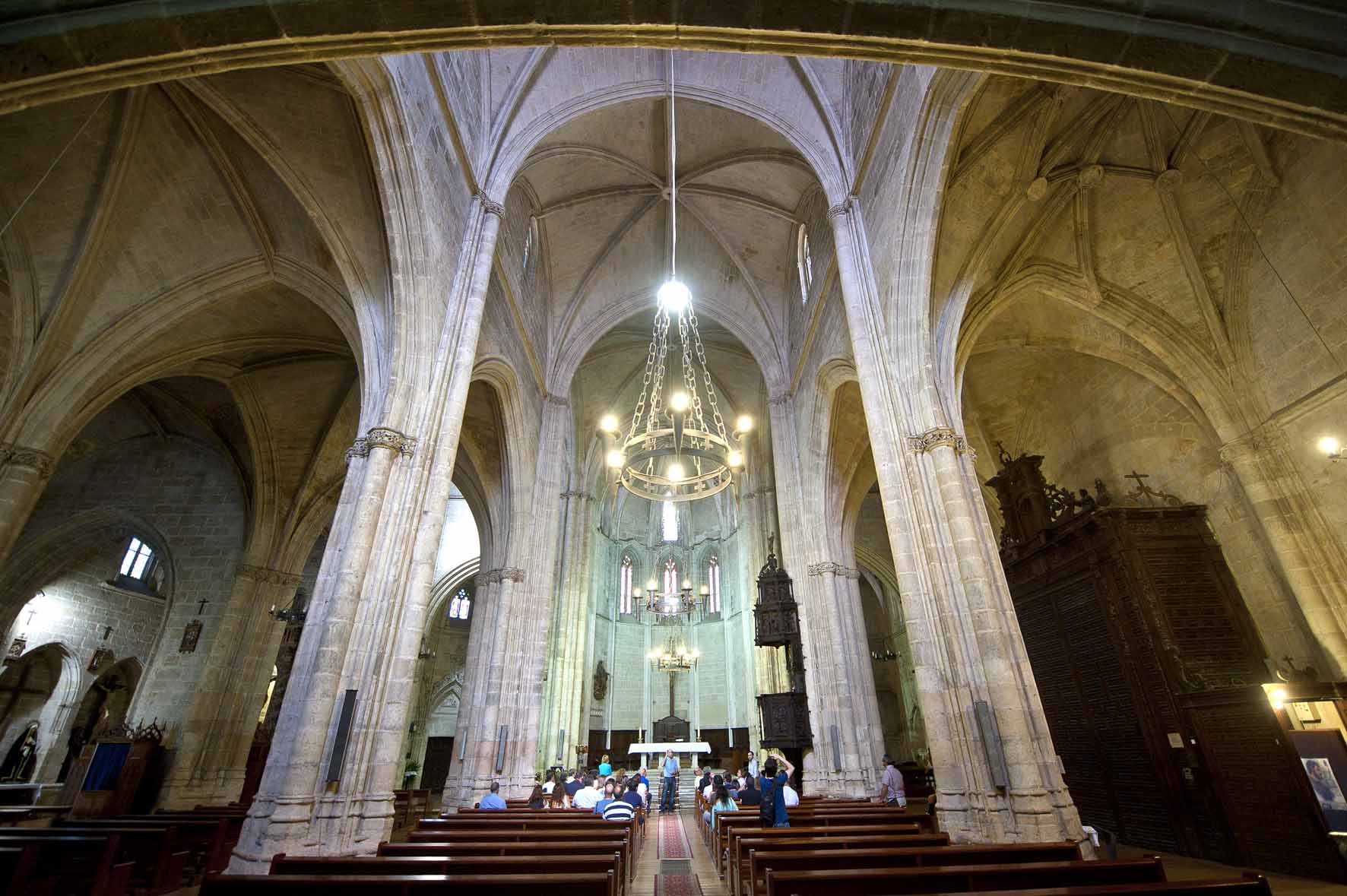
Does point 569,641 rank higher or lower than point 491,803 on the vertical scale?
higher

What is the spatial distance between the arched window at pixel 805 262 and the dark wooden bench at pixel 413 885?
518 inches

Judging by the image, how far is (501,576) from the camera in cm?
1405

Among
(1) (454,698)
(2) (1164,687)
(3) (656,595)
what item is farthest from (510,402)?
(1) (454,698)

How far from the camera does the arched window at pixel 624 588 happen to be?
92.1 feet

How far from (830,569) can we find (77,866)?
12.1 m

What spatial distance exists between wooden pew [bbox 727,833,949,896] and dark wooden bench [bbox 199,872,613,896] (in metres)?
1.52

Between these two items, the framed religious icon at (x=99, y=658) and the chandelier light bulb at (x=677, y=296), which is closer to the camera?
the framed religious icon at (x=99, y=658)

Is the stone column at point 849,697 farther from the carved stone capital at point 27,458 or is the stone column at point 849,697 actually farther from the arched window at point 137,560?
the arched window at point 137,560

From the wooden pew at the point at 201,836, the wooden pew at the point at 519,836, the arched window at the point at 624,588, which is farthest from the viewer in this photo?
the arched window at the point at 624,588

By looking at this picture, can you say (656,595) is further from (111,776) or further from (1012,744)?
(1012,744)

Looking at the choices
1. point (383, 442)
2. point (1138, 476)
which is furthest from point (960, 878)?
point (1138, 476)

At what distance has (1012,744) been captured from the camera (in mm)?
6004

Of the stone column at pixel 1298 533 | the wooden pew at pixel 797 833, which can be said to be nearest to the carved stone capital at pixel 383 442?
the wooden pew at pixel 797 833

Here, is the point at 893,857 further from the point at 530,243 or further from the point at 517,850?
the point at 530,243
